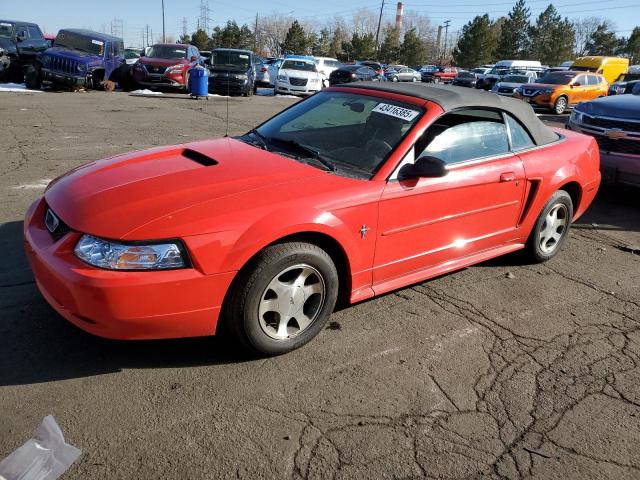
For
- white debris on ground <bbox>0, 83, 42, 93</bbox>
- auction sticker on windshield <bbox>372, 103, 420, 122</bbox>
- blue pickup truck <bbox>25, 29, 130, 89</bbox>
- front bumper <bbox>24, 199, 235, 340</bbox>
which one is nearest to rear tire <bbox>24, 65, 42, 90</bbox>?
blue pickup truck <bbox>25, 29, 130, 89</bbox>

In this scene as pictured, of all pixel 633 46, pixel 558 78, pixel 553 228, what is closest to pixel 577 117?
pixel 553 228

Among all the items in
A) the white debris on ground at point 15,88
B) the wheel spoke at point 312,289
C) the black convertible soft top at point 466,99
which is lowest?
the white debris on ground at point 15,88

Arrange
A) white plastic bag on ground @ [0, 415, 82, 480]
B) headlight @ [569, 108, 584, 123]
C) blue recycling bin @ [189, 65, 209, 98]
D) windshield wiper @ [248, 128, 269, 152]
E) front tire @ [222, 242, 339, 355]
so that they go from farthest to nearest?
blue recycling bin @ [189, 65, 209, 98] → headlight @ [569, 108, 584, 123] → windshield wiper @ [248, 128, 269, 152] → front tire @ [222, 242, 339, 355] → white plastic bag on ground @ [0, 415, 82, 480]

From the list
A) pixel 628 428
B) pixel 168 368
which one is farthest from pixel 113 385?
pixel 628 428

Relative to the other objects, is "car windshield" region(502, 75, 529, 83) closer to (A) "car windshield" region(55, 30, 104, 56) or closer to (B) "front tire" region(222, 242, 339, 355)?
(A) "car windshield" region(55, 30, 104, 56)

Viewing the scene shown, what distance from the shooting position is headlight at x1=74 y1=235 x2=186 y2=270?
251 centimetres

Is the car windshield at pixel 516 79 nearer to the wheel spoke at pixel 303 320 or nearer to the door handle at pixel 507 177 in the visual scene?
the door handle at pixel 507 177

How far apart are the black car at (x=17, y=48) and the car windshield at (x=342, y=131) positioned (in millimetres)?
17548

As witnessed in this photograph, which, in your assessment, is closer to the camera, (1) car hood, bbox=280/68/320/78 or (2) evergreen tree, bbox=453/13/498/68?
(1) car hood, bbox=280/68/320/78

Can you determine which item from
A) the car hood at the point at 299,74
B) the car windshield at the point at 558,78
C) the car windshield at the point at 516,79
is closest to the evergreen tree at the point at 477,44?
the car windshield at the point at 516,79

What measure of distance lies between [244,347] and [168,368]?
1.41ft

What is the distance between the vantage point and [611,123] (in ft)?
22.1

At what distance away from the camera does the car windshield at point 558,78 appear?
67.4 feet

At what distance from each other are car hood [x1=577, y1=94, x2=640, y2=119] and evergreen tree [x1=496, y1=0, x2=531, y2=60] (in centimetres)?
6643
